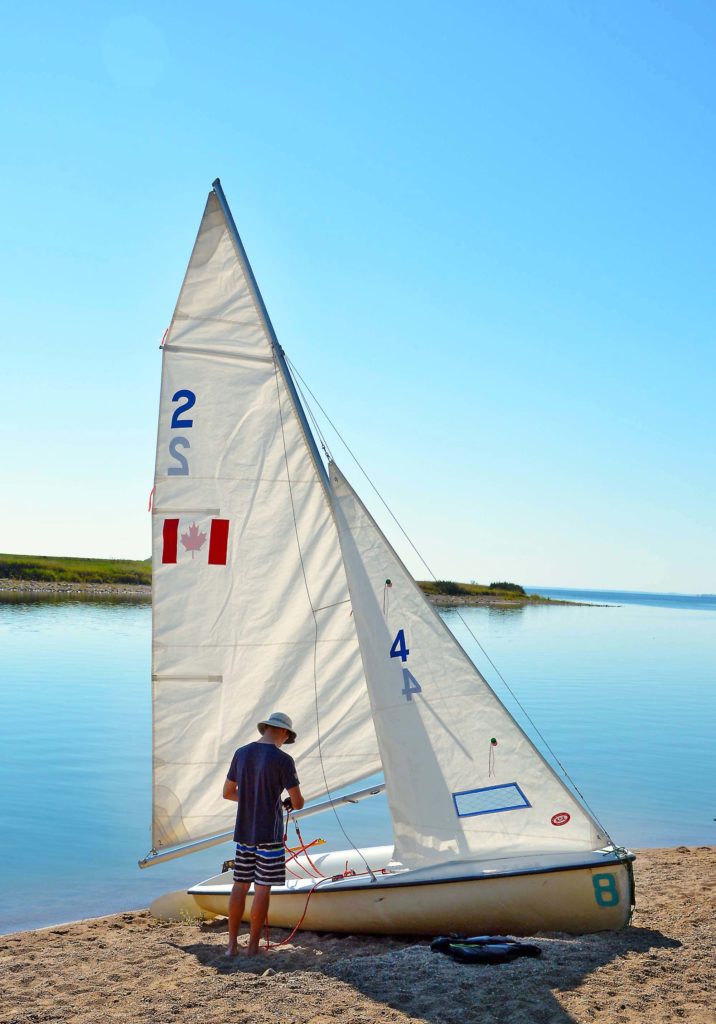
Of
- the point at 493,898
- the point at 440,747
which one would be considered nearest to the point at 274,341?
the point at 440,747

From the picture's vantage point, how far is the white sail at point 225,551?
29.4ft

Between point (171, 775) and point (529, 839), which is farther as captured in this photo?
point (171, 775)

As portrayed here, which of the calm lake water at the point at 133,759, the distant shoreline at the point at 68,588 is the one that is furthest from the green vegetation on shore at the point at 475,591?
the calm lake water at the point at 133,759

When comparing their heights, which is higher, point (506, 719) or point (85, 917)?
point (506, 719)

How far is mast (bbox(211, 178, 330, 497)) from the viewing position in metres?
8.89

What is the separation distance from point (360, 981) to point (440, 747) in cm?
217

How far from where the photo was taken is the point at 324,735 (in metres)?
9.23

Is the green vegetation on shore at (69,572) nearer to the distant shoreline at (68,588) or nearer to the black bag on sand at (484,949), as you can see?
the distant shoreline at (68,588)

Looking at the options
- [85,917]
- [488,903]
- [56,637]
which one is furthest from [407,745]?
[56,637]

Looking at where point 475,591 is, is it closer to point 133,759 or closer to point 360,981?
point 133,759

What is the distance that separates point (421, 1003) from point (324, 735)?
3.23 m

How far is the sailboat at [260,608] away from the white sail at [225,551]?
1 centimetres

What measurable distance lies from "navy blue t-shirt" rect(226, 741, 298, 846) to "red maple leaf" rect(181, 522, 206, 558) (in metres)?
2.20

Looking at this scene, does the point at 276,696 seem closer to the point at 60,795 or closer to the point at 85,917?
the point at 85,917
